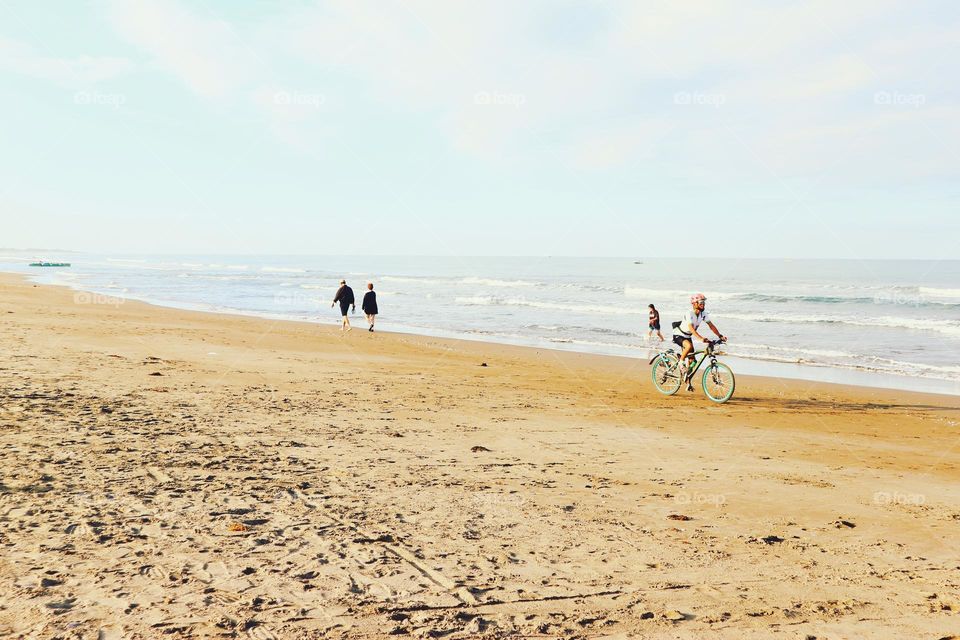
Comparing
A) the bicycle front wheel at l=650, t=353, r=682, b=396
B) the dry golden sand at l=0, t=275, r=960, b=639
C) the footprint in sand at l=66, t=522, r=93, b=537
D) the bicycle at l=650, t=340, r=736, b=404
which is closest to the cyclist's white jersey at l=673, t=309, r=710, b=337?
the bicycle at l=650, t=340, r=736, b=404

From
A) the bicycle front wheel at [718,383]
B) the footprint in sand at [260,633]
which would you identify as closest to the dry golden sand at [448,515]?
the footprint in sand at [260,633]

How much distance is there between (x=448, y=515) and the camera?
5625 mm

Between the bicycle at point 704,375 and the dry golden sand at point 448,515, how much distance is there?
94cm

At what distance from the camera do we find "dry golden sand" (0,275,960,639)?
3951mm

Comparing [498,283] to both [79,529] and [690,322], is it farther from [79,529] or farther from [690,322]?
[79,529]

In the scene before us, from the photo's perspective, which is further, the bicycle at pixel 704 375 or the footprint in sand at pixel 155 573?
the bicycle at pixel 704 375

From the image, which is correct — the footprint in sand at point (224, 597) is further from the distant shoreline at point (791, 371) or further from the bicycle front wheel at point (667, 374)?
the distant shoreline at point (791, 371)

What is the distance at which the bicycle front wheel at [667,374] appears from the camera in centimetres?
1402

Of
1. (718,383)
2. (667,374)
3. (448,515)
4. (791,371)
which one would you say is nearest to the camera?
(448,515)

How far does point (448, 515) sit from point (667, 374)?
9.43 metres

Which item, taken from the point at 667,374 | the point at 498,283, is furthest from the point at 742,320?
the point at 498,283

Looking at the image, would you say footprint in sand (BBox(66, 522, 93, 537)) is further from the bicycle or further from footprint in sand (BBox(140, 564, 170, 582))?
the bicycle

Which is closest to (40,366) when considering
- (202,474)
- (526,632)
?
(202,474)

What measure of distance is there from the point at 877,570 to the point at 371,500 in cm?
396
